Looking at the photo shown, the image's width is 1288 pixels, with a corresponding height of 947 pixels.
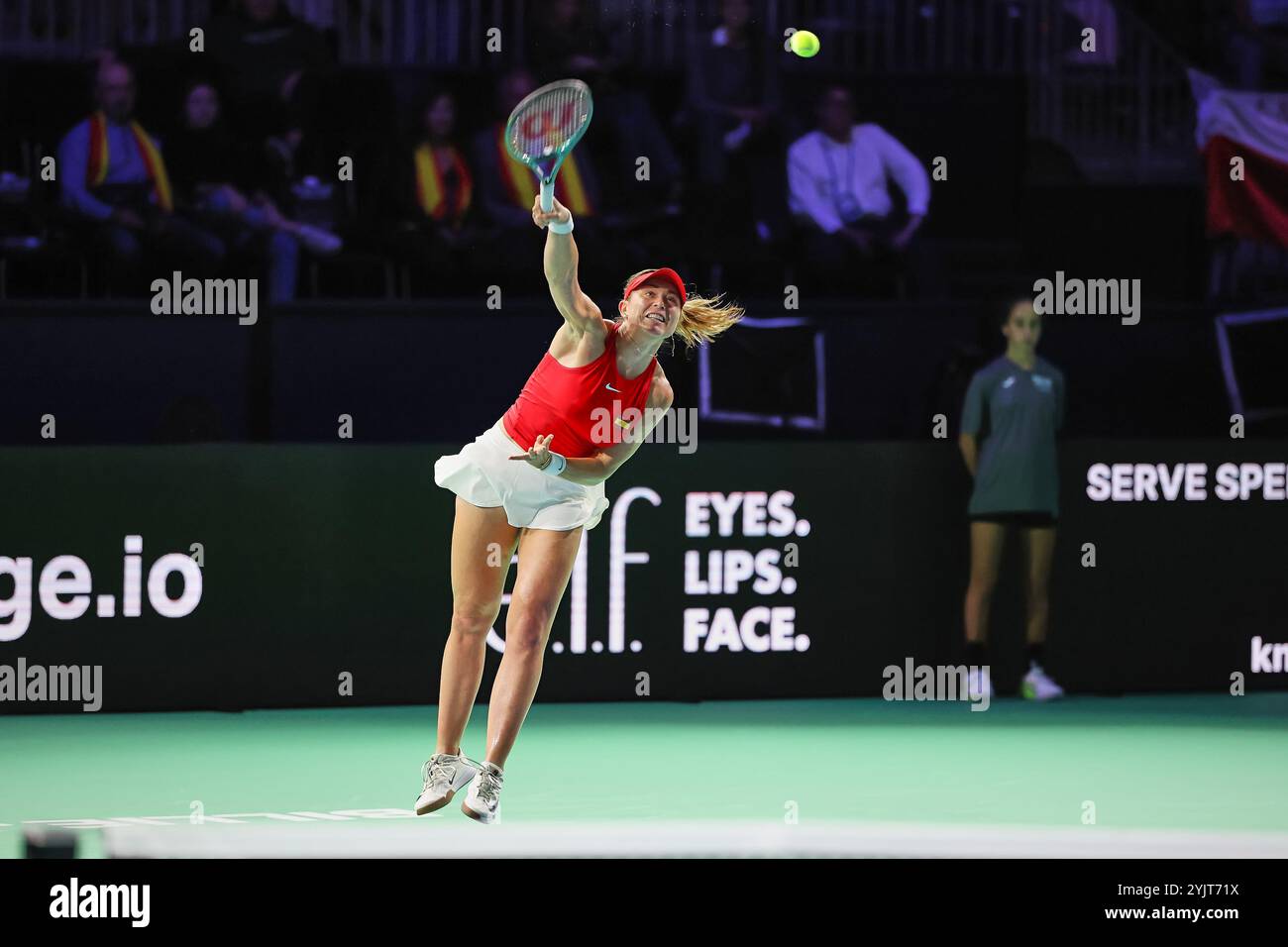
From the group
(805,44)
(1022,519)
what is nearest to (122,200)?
(805,44)

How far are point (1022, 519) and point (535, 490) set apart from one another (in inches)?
196

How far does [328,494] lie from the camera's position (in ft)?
36.6

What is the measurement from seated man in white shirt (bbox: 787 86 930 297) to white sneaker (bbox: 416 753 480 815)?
712 centimetres

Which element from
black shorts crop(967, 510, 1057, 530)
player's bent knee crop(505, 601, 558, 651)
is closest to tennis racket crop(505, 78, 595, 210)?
player's bent knee crop(505, 601, 558, 651)

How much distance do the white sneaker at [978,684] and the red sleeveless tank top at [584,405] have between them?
472 centimetres

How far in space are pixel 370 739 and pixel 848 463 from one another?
10.0 feet

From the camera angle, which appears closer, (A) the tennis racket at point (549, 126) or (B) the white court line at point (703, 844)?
(B) the white court line at point (703, 844)

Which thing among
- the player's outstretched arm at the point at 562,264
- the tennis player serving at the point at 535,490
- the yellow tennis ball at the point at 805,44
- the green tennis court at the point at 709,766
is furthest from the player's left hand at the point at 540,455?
the yellow tennis ball at the point at 805,44

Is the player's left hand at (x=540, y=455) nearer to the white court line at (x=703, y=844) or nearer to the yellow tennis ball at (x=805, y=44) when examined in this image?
A: the white court line at (x=703, y=844)

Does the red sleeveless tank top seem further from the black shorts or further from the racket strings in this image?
the black shorts

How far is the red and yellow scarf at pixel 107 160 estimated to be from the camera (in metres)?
13.0

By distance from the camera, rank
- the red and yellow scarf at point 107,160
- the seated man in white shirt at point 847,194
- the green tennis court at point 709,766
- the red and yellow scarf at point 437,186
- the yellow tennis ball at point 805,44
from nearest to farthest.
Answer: the green tennis court at point 709,766, the red and yellow scarf at point 107,160, the red and yellow scarf at point 437,186, the seated man in white shirt at point 847,194, the yellow tennis ball at point 805,44

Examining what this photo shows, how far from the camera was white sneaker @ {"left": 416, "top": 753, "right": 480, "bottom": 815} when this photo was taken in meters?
7.35

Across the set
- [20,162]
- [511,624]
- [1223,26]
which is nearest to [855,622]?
[511,624]
